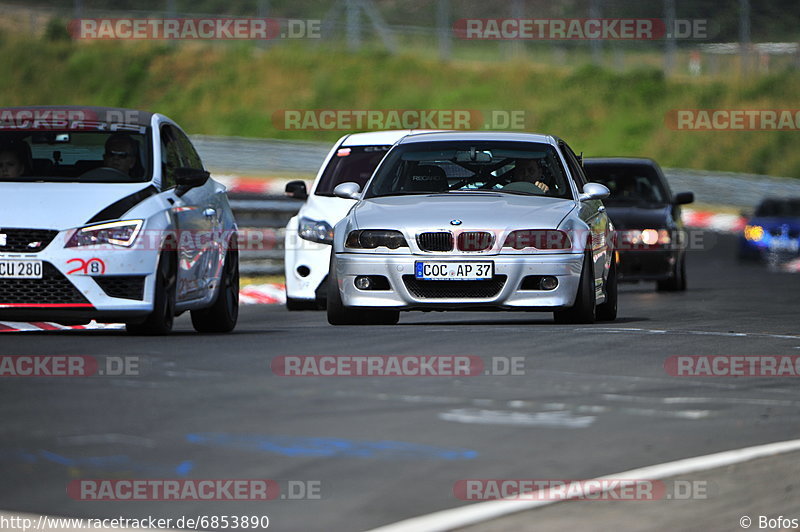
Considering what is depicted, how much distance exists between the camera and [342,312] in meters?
12.1

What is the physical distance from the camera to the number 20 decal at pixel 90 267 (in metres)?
10.5

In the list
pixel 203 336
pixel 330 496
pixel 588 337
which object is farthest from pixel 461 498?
pixel 203 336

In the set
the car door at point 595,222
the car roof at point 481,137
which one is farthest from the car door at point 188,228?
the car door at point 595,222

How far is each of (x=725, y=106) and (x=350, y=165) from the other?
42.7m

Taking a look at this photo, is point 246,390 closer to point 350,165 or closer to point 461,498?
point 461,498

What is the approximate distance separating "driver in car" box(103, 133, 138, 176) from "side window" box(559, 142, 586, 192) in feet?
11.3

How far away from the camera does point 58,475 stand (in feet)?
19.4

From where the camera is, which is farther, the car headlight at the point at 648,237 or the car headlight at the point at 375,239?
the car headlight at the point at 648,237

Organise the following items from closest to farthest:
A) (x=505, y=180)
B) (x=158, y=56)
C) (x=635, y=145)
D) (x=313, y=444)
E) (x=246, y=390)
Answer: (x=313, y=444) → (x=246, y=390) → (x=505, y=180) → (x=635, y=145) → (x=158, y=56)

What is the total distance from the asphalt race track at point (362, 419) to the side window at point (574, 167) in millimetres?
2139

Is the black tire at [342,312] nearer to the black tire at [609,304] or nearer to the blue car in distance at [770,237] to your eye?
the black tire at [609,304]

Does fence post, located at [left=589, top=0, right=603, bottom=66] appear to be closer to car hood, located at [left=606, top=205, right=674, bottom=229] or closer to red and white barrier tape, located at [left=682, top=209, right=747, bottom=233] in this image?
red and white barrier tape, located at [left=682, top=209, right=747, bottom=233]

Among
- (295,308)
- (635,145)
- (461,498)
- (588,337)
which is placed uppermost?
(461,498)

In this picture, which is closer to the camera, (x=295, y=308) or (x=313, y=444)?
(x=313, y=444)
